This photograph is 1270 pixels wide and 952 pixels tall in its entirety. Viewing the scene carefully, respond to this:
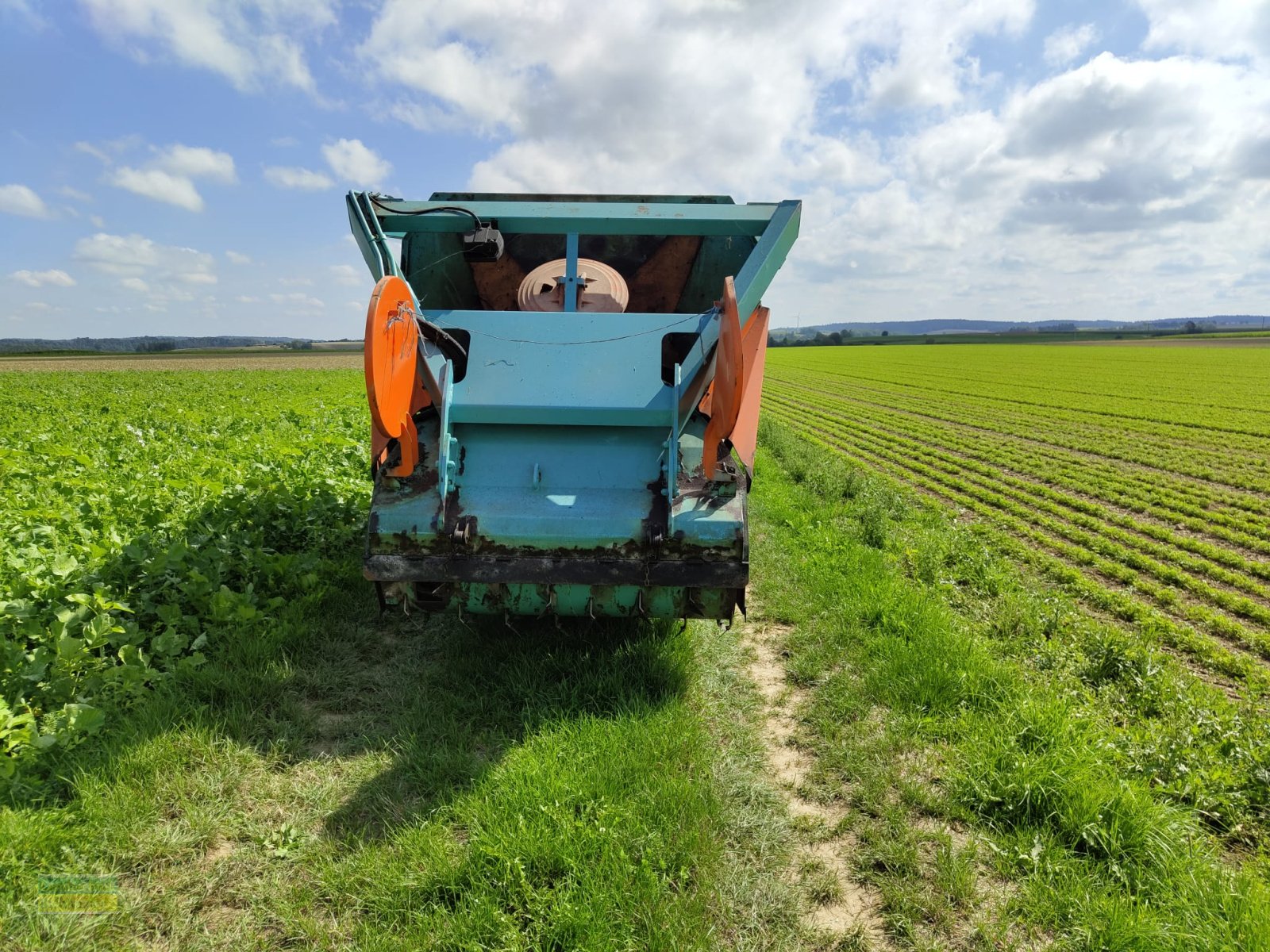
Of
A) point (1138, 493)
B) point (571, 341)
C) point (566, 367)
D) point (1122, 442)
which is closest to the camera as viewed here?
point (566, 367)

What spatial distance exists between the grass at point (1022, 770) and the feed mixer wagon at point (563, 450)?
3.31 feet

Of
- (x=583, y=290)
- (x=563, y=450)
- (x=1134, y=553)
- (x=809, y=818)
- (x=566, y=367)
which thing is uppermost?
(x=583, y=290)

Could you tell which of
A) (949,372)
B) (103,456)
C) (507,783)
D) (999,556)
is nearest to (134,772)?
(507,783)

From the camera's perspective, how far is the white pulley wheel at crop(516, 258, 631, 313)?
4043 millimetres

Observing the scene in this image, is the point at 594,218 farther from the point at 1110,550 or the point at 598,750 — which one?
the point at 1110,550

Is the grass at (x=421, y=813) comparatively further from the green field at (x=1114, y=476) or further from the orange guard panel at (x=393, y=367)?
the green field at (x=1114, y=476)

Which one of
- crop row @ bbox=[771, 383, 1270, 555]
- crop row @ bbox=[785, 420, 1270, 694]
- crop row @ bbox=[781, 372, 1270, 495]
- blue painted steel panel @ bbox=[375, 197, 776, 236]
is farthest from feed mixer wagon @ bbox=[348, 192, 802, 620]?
crop row @ bbox=[781, 372, 1270, 495]

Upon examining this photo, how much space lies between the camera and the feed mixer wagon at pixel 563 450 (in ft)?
8.98

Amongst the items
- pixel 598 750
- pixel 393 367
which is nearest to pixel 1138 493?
pixel 598 750

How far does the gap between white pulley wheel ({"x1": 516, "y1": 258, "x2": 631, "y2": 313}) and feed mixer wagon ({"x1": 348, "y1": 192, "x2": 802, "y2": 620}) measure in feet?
2.37

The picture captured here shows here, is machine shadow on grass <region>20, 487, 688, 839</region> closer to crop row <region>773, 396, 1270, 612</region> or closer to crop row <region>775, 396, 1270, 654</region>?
crop row <region>775, 396, 1270, 654</region>

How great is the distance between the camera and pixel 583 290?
4070 millimetres

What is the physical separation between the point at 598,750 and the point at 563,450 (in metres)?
1.30

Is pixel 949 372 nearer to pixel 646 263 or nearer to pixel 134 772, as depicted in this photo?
pixel 646 263
